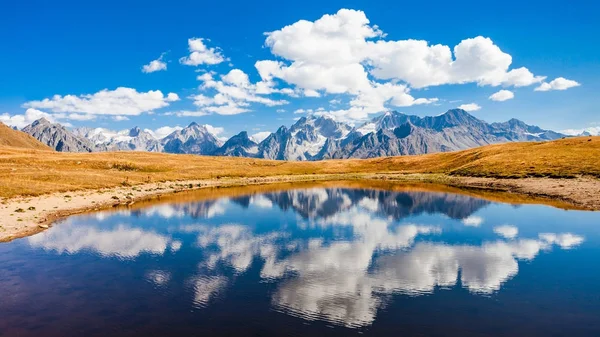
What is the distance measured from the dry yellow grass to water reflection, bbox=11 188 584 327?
3622 centimetres

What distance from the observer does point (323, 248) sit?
36.4 m

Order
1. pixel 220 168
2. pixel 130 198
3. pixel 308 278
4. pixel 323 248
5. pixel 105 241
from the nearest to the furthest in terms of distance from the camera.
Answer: pixel 308 278 → pixel 323 248 → pixel 105 241 → pixel 130 198 → pixel 220 168

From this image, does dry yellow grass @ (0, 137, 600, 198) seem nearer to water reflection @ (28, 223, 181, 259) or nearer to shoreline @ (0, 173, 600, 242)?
shoreline @ (0, 173, 600, 242)

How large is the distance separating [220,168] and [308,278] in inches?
5292

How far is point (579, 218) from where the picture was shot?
48719 mm

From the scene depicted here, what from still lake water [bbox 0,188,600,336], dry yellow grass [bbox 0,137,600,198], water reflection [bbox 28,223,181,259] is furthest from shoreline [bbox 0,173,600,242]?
dry yellow grass [bbox 0,137,600,198]

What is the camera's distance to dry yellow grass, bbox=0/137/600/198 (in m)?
84.8

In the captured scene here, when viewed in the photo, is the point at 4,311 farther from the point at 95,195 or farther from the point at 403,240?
the point at 95,195

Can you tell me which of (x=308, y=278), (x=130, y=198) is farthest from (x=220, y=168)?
(x=308, y=278)

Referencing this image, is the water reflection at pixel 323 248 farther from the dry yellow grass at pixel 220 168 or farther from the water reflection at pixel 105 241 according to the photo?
the dry yellow grass at pixel 220 168

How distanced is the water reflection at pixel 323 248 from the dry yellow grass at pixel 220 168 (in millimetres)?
36224

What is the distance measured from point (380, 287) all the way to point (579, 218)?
4100 centimetres

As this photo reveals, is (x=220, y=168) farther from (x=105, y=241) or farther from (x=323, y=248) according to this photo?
(x=323, y=248)

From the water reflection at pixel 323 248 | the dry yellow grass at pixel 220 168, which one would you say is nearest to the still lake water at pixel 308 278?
the water reflection at pixel 323 248
